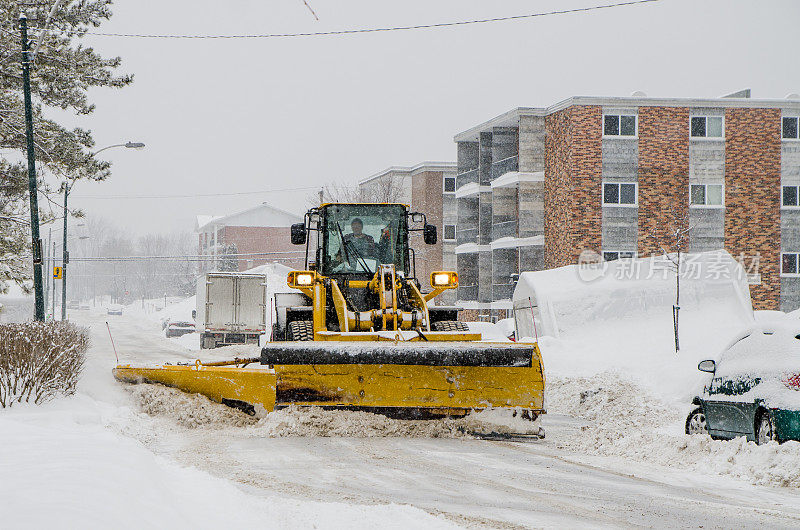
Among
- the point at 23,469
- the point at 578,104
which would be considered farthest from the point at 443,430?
the point at 578,104

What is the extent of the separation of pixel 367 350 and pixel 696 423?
3.94 m

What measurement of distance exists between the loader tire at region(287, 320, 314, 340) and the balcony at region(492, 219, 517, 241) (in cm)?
3362

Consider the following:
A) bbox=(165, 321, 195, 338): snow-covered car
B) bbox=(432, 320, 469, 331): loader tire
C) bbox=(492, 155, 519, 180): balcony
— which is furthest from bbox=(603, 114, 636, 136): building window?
bbox=(432, 320, 469, 331): loader tire

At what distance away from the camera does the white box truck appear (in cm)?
3444

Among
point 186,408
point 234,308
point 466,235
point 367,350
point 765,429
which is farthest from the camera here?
point 466,235

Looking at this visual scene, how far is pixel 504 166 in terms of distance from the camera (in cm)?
4494

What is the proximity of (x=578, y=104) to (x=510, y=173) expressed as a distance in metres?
5.49

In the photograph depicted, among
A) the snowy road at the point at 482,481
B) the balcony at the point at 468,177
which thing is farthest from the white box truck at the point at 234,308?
the snowy road at the point at 482,481

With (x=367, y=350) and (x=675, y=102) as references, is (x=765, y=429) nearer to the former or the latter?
(x=367, y=350)

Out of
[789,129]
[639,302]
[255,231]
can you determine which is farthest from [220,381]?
[255,231]

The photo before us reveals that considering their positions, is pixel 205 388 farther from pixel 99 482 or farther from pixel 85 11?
pixel 85 11

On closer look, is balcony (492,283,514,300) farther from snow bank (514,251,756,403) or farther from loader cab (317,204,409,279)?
loader cab (317,204,409,279)

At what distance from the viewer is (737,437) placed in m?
9.50

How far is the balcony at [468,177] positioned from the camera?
164 feet
